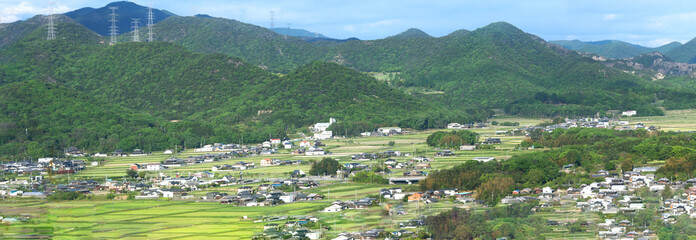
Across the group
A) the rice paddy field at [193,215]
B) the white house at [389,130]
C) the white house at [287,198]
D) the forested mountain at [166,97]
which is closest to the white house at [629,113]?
the forested mountain at [166,97]

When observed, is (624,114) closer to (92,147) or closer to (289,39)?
(92,147)

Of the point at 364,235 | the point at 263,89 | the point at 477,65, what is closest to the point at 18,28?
the point at 263,89

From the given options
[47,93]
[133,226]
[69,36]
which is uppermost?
[69,36]

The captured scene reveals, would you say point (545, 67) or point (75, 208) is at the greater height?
point (545, 67)

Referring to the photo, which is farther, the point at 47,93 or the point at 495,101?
the point at 495,101

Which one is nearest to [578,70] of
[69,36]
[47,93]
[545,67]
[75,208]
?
[545,67]

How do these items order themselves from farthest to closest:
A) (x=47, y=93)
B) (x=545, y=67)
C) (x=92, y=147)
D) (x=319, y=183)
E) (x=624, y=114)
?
(x=545, y=67), (x=624, y=114), (x=47, y=93), (x=92, y=147), (x=319, y=183)

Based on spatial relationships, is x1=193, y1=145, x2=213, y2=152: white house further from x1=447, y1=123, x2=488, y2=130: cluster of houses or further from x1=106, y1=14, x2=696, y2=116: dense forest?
x1=106, y1=14, x2=696, y2=116: dense forest
